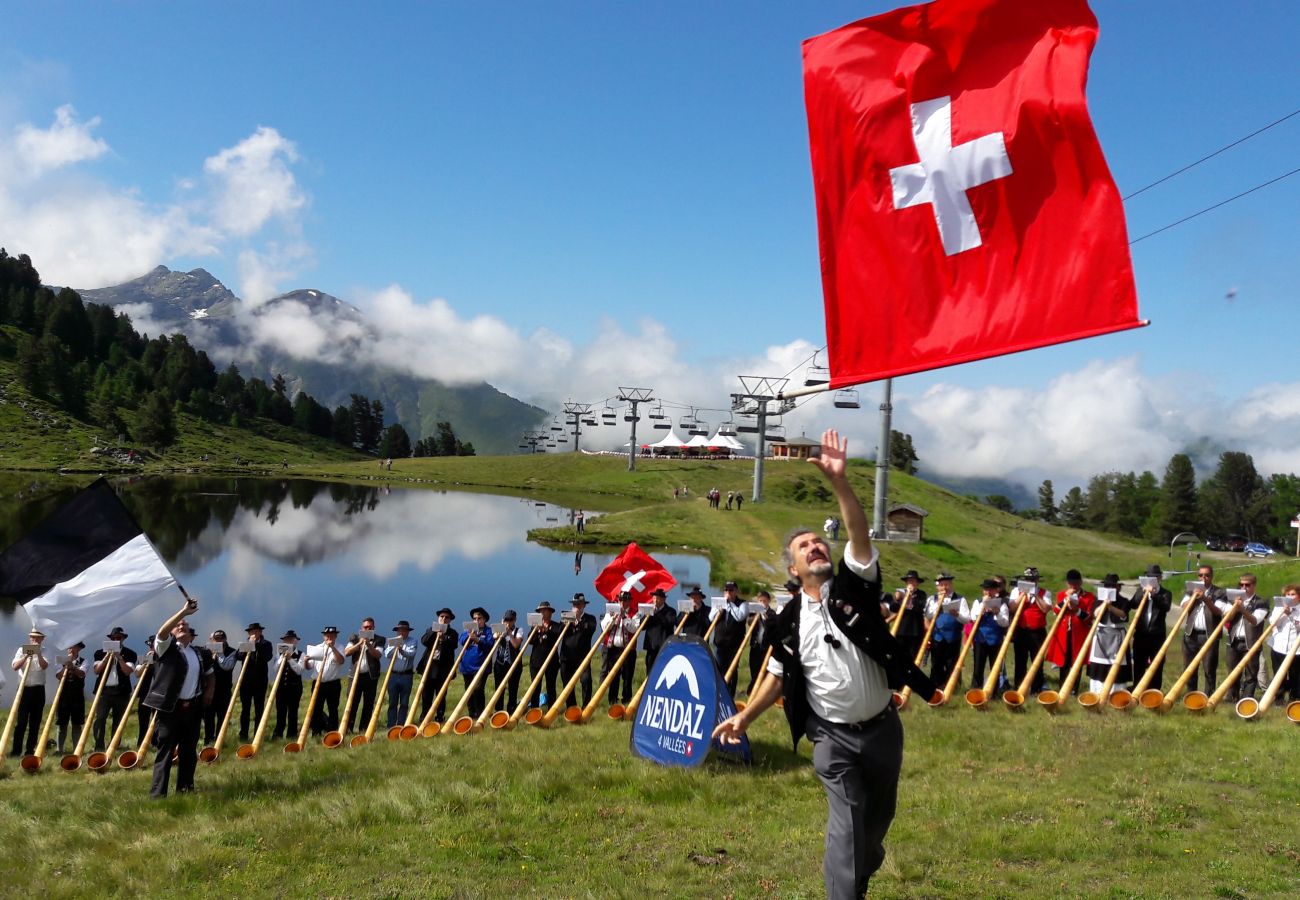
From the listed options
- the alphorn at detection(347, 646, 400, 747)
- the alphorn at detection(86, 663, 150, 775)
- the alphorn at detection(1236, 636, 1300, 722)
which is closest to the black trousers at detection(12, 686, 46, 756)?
the alphorn at detection(86, 663, 150, 775)

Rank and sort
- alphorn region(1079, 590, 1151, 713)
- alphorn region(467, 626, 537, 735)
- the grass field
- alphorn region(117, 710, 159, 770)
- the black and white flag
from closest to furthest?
the grass field, the black and white flag, alphorn region(1079, 590, 1151, 713), alphorn region(117, 710, 159, 770), alphorn region(467, 626, 537, 735)

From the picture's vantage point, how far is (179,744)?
1185 cm

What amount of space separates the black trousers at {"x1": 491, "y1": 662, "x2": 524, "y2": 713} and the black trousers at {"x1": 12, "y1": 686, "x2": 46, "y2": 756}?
7.98 metres

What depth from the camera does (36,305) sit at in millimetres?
176250

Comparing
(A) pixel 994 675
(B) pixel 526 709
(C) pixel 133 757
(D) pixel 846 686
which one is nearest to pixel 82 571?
(C) pixel 133 757

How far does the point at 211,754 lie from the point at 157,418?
148 metres

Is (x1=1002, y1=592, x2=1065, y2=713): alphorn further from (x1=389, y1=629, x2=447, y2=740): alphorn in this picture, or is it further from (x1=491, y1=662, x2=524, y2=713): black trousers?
(x1=389, y1=629, x2=447, y2=740): alphorn

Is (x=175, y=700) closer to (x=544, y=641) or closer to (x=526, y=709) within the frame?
(x=526, y=709)

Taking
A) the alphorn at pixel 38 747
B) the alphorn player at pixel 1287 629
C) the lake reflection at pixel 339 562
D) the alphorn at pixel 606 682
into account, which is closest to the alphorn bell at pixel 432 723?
the alphorn at pixel 606 682

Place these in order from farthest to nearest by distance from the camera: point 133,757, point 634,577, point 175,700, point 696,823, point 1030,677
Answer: point 634,577 → point 133,757 → point 1030,677 → point 175,700 → point 696,823

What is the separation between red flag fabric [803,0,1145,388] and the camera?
7152 millimetres

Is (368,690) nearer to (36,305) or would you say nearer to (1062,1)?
(1062,1)

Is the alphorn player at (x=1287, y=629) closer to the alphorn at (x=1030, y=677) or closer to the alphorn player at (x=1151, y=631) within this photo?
the alphorn player at (x=1151, y=631)

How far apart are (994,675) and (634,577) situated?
795 cm
